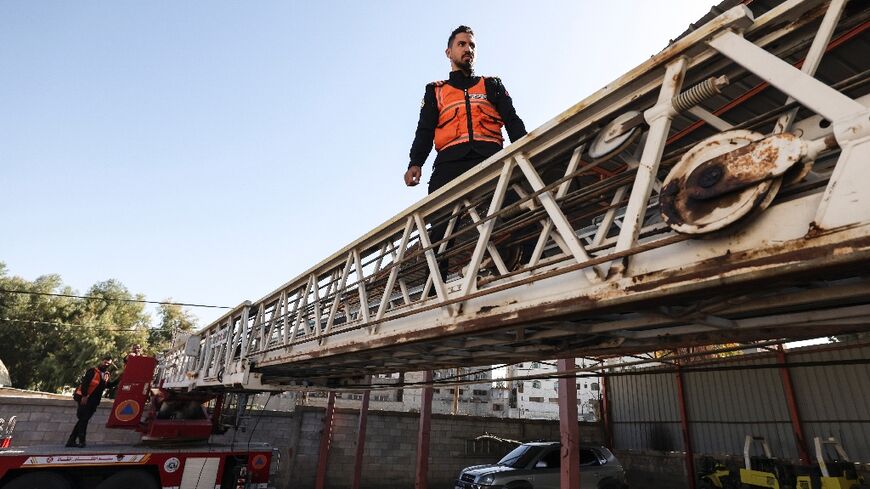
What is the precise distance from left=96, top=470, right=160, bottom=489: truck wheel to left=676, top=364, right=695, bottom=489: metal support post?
14.0 m

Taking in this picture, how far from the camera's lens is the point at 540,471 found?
9984 millimetres

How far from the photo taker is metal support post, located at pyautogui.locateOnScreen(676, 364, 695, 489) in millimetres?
14328

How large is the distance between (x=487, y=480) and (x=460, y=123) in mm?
8145

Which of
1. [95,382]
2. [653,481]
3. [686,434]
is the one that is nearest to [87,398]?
[95,382]

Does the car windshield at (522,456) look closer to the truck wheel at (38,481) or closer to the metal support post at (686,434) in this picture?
the metal support post at (686,434)

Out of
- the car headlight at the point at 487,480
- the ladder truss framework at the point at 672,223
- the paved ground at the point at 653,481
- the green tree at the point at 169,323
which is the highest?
the green tree at the point at 169,323

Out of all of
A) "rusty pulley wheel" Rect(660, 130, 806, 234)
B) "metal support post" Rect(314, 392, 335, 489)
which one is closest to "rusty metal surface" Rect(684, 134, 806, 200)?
"rusty pulley wheel" Rect(660, 130, 806, 234)

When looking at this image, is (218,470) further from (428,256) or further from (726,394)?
(726,394)

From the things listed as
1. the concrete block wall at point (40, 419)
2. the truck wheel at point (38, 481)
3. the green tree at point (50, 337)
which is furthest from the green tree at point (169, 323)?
the truck wheel at point (38, 481)

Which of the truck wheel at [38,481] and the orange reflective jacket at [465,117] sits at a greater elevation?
the orange reflective jacket at [465,117]

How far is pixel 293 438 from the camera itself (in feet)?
43.2

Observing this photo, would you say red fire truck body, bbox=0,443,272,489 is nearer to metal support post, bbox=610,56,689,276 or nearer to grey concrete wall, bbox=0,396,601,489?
grey concrete wall, bbox=0,396,601,489

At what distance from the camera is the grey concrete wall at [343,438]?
460 inches

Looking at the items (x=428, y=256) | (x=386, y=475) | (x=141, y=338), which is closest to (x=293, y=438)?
(x=386, y=475)
